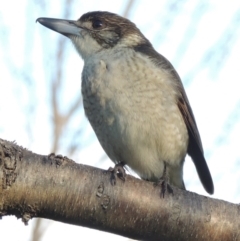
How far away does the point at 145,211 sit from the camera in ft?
9.08

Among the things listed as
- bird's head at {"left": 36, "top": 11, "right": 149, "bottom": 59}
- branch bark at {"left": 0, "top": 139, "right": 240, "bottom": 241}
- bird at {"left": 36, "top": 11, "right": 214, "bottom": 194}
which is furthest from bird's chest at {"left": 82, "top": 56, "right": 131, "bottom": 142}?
branch bark at {"left": 0, "top": 139, "right": 240, "bottom": 241}

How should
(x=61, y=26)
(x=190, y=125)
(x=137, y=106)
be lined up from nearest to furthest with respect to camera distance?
(x=137, y=106) → (x=190, y=125) → (x=61, y=26)

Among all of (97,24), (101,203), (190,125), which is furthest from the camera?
(97,24)

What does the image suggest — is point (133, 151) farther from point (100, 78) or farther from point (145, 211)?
point (145, 211)

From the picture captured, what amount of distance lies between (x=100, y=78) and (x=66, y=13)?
12.4 ft

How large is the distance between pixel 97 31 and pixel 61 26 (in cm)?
29

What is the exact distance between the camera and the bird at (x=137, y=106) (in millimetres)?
4164

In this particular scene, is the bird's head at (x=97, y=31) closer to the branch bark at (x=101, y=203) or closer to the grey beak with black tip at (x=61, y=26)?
the grey beak with black tip at (x=61, y=26)

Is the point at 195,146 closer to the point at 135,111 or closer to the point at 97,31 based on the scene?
the point at 135,111

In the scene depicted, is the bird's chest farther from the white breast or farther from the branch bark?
the branch bark

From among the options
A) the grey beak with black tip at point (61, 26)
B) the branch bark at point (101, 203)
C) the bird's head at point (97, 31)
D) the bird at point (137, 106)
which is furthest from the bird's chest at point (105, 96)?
the branch bark at point (101, 203)

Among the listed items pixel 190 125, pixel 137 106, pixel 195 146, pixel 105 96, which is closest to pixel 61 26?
pixel 105 96

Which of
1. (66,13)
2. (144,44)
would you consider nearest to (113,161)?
(144,44)

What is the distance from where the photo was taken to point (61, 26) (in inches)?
194
